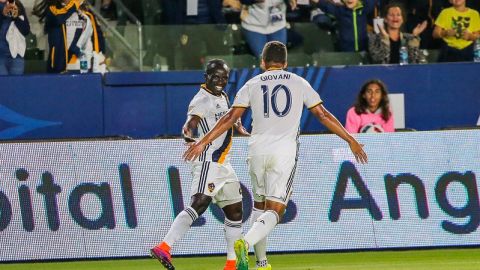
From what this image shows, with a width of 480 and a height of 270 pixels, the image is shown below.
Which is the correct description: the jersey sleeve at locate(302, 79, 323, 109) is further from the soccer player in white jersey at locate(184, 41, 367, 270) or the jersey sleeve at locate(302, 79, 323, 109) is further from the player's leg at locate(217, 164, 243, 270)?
the player's leg at locate(217, 164, 243, 270)

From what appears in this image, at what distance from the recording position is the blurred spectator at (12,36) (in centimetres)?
1680

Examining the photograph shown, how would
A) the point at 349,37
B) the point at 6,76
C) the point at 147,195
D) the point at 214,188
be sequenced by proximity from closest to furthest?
1. the point at 214,188
2. the point at 147,195
3. the point at 6,76
4. the point at 349,37

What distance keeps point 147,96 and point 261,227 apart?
21.9ft

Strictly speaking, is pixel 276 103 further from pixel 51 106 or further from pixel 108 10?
pixel 108 10

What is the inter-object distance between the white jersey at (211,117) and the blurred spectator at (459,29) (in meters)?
6.78

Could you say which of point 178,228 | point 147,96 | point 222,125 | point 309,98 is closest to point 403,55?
point 147,96

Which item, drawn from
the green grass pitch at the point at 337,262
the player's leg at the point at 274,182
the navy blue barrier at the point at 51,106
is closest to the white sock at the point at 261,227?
the player's leg at the point at 274,182

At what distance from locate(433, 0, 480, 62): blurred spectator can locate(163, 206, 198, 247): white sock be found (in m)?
7.36

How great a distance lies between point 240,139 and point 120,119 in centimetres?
335

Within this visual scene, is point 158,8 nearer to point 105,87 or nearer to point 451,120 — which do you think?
A: point 105,87

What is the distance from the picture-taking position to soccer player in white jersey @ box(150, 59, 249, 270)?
11672 millimetres

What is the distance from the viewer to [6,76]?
16.6 meters

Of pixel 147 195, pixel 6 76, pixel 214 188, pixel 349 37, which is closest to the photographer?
pixel 214 188

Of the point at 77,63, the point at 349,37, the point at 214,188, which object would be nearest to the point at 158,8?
the point at 77,63
